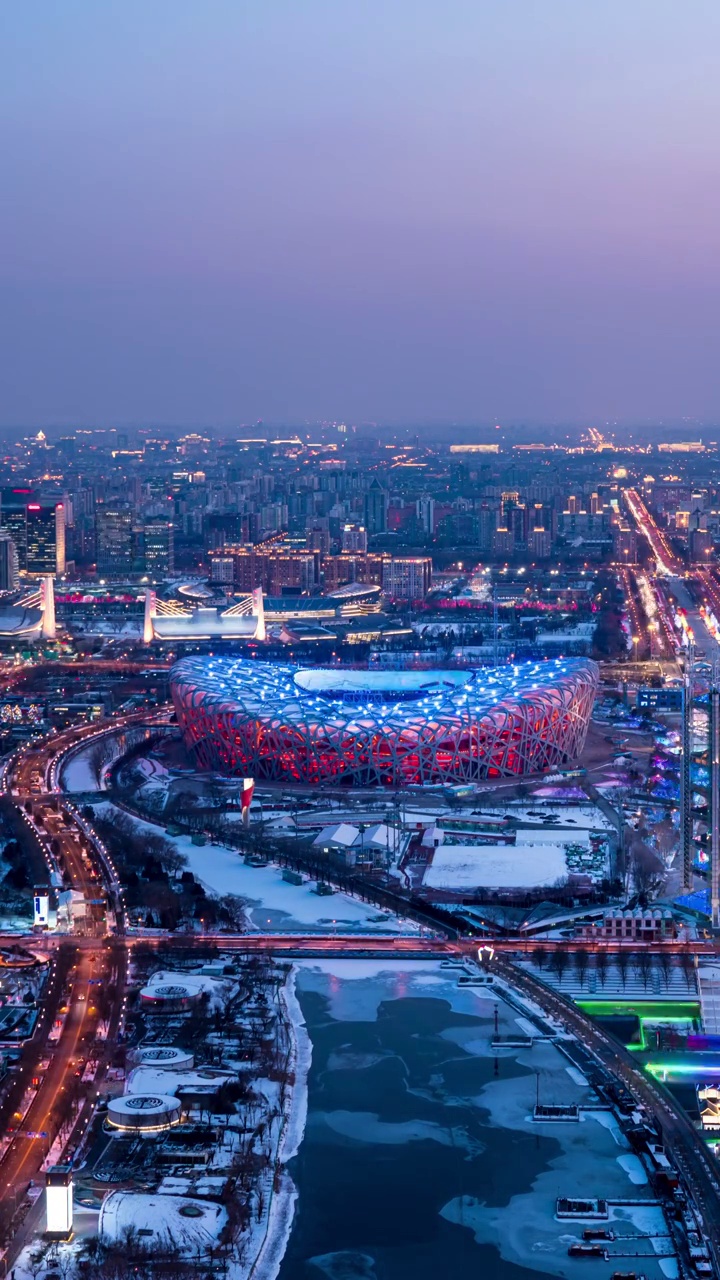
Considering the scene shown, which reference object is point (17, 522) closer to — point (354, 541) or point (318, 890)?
point (354, 541)

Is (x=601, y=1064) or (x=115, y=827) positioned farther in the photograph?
(x=115, y=827)

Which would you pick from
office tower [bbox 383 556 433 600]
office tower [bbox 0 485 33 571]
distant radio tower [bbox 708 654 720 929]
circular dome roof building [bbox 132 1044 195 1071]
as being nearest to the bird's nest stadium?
distant radio tower [bbox 708 654 720 929]

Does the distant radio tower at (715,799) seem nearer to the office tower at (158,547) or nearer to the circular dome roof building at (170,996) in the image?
the circular dome roof building at (170,996)

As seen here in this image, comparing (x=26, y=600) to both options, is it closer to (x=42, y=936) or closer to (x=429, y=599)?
(x=429, y=599)

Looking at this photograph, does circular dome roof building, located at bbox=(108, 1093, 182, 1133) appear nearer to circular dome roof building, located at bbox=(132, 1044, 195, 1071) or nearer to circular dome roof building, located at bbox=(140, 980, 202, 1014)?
circular dome roof building, located at bbox=(132, 1044, 195, 1071)

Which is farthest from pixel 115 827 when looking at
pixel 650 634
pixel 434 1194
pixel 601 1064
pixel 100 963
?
pixel 650 634

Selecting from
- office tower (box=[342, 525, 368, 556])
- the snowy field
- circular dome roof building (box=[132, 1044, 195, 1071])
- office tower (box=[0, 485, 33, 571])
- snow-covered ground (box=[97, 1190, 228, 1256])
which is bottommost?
the snowy field
